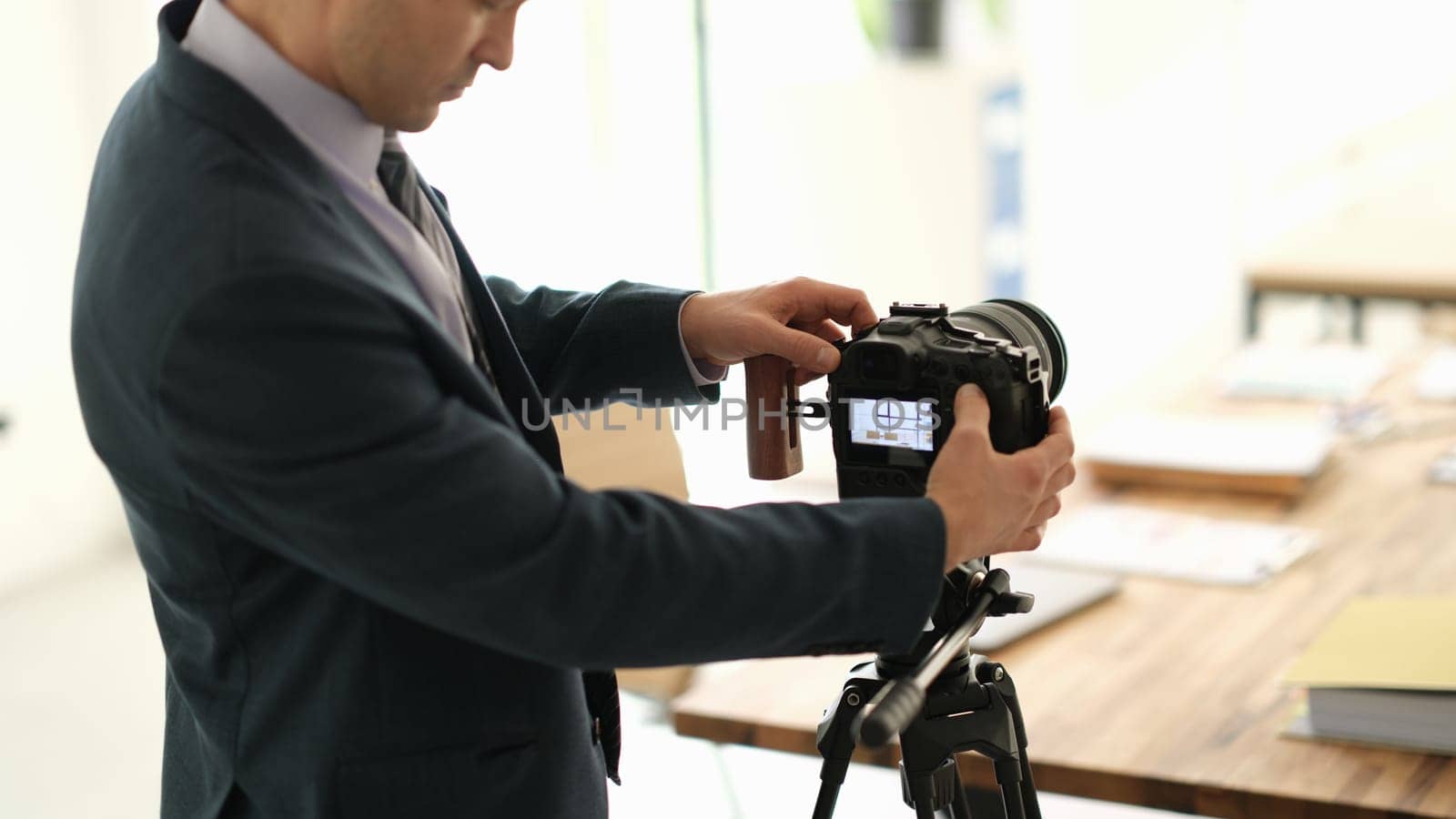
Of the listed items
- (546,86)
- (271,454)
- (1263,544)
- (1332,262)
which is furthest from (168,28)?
(1332,262)

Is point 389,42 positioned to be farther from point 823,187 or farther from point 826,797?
point 823,187

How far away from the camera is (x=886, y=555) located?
911mm

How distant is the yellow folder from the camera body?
50 cm

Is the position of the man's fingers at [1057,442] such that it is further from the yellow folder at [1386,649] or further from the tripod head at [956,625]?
the yellow folder at [1386,649]

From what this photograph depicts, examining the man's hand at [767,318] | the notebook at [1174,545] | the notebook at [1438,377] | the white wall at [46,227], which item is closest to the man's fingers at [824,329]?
the man's hand at [767,318]

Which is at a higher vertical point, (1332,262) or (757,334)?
(757,334)

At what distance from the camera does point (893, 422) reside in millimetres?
1104

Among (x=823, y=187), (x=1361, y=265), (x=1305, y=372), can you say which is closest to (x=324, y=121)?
(x=1305, y=372)

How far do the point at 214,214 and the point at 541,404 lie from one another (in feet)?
1.06

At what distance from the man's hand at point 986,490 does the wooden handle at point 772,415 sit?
226 mm

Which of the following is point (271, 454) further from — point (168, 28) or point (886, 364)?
point (886, 364)

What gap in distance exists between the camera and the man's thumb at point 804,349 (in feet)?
3.85

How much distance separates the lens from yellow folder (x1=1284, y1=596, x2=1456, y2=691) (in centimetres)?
138

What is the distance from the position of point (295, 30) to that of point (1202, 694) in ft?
3.60
